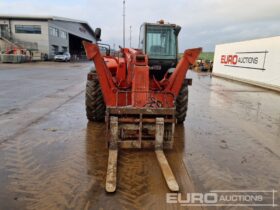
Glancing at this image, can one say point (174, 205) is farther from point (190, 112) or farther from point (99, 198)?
point (190, 112)

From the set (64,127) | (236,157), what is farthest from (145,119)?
(64,127)

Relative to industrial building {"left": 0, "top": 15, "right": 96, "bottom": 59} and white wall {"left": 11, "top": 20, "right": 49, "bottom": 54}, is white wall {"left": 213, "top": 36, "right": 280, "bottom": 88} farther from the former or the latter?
white wall {"left": 11, "top": 20, "right": 49, "bottom": 54}

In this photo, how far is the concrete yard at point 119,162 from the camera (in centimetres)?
348

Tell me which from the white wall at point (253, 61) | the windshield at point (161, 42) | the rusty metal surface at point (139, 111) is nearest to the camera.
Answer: the rusty metal surface at point (139, 111)

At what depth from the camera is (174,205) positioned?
339 cm

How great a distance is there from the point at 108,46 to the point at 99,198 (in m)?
4.56

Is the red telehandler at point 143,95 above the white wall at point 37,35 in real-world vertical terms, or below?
below

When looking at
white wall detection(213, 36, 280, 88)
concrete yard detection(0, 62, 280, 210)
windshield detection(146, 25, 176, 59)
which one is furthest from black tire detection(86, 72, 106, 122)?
white wall detection(213, 36, 280, 88)

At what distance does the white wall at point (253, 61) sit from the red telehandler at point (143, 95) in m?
11.8

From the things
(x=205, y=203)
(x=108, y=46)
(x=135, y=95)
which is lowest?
(x=205, y=203)

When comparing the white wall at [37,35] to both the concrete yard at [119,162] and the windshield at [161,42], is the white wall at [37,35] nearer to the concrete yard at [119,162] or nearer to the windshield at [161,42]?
the concrete yard at [119,162]

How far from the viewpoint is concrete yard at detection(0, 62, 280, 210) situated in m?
3.48

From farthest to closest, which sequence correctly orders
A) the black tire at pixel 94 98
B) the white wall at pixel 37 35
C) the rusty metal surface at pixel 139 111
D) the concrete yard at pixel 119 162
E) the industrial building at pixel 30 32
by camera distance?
1. the white wall at pixel 37 35
2. the industrial building at pixel 30 32
3. the black tire at pixel 94 98
4. the rusty metal surface at pixel 139 111
5. the concrete yard at pixel 119 162

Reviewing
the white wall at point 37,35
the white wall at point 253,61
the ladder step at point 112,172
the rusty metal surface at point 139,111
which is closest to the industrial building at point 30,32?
the white wall at point 37,35
